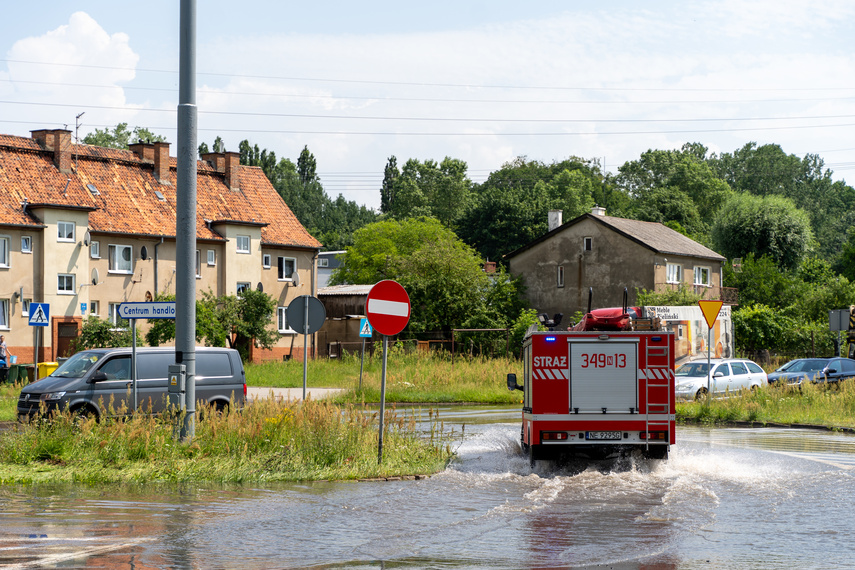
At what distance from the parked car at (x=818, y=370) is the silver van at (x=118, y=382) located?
57.6ft

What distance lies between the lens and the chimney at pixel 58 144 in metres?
51.2

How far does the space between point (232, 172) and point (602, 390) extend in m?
49.6

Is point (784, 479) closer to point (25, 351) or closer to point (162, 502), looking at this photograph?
point (162, 502)

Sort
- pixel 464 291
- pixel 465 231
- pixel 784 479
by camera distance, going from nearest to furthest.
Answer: pixel 784 479 → pixel 464 291 → pixel 465 231

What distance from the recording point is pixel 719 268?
67188 mm

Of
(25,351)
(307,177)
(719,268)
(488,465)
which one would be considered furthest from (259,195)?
(307,177)

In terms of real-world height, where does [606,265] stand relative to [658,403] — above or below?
above

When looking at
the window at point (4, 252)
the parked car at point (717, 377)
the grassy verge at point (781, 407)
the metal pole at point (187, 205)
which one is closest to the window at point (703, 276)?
the parked car at point (717, 377)

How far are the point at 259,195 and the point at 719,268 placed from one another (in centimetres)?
3167

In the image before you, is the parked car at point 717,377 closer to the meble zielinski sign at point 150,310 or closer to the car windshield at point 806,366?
the car windshield at point 806,366

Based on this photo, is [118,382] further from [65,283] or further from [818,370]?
[65,283]

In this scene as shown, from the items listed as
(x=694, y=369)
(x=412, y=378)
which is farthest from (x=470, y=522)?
(x=412, y=378)

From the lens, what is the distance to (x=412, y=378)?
33781mm

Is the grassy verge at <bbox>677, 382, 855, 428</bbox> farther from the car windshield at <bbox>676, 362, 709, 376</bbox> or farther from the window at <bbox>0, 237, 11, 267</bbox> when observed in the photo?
the window at <bbox>0, 237, 11, 267</bbox>
